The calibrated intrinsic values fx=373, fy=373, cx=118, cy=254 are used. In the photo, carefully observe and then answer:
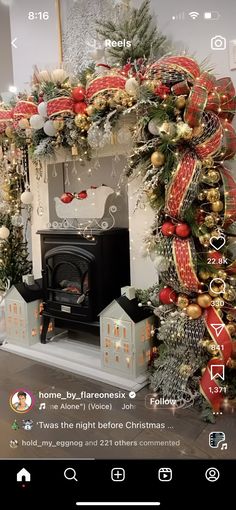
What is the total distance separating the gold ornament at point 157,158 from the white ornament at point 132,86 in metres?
0.21

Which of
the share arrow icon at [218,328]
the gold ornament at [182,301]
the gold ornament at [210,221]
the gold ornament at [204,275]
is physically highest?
the gold ornament at [210,221]

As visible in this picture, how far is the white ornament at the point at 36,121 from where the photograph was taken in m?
1.39

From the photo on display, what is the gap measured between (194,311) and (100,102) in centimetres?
73

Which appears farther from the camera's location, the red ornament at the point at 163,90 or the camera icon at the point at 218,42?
the red ornament at the point at 163,90

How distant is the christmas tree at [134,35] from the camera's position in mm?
961

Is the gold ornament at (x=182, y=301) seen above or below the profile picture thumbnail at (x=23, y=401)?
below

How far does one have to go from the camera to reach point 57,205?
163 cm

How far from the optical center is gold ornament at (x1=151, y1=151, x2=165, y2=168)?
1093 millimetres

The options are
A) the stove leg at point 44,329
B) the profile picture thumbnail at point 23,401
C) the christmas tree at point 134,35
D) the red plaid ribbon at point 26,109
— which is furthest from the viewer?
the stove leg at point 44,329

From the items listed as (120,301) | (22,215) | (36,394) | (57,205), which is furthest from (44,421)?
(22,215)
